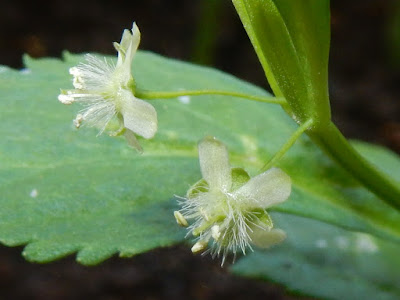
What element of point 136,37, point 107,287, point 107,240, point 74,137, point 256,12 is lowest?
point 107,287

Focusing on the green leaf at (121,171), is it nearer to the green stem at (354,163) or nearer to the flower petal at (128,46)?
the green stem at (354,163)

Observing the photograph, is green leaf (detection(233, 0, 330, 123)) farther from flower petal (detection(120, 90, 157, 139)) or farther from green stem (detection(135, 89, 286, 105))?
flower petal (detection(120, 90, 157, 139))

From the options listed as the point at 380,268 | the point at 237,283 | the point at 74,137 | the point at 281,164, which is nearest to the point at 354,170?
the point at 281,164

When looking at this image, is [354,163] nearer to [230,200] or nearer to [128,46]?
[230,200]

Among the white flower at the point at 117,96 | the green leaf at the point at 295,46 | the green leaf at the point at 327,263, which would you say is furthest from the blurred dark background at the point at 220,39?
the green leaf at the point at 295,46

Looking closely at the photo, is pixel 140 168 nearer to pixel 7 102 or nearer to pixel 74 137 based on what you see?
pixel 74 137

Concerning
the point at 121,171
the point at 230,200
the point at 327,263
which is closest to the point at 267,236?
the point at 230,200
